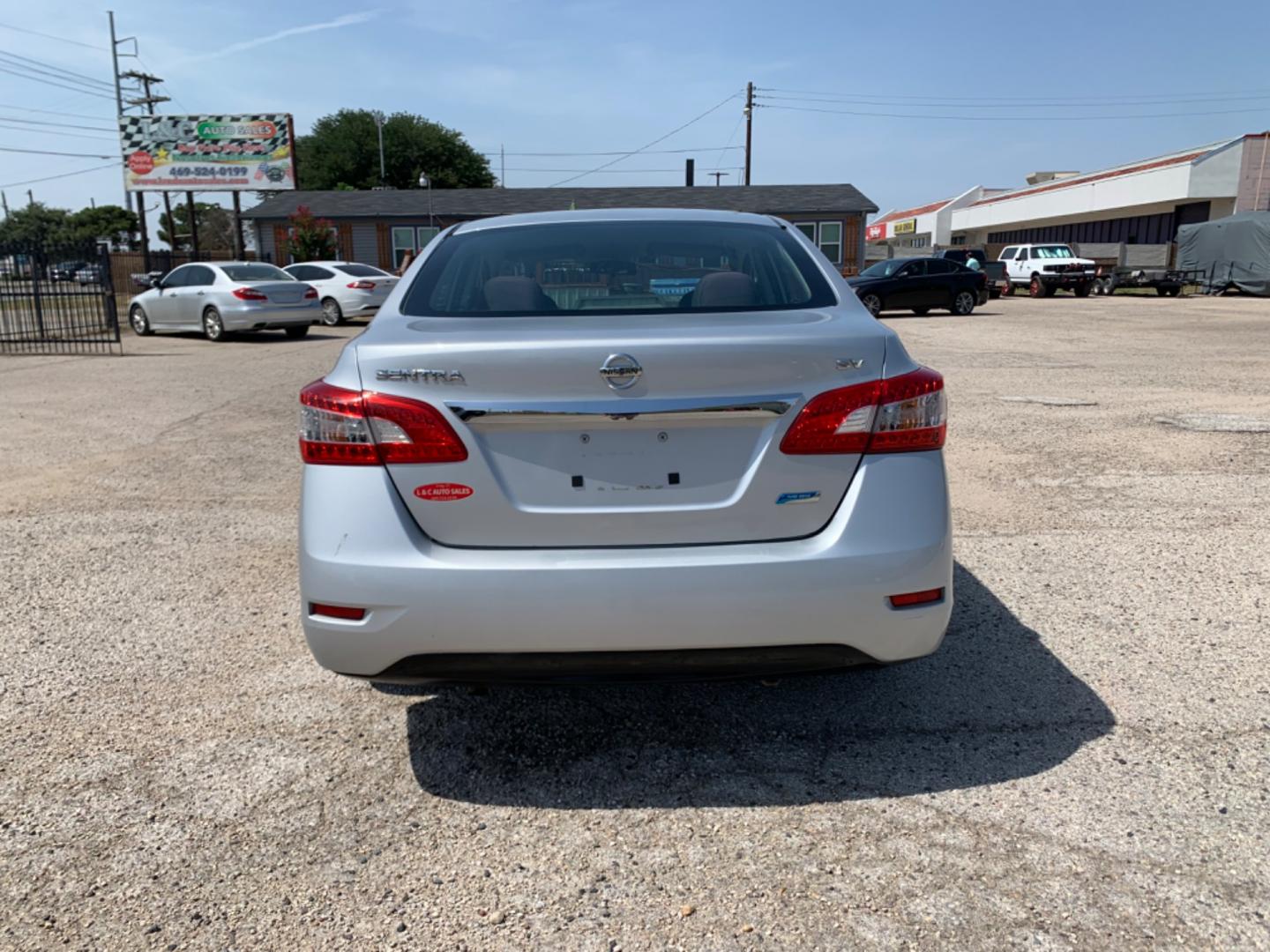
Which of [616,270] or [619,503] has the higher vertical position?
[616,270]

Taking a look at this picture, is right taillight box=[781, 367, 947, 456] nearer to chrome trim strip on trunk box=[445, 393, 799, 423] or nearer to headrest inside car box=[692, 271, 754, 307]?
chrome trim strip on trunk box=[445, 393, 799, 423]

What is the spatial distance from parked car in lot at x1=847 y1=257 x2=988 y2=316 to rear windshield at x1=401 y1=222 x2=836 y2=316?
23.1 metres

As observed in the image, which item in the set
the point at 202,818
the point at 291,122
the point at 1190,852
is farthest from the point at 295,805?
the point at 291,122

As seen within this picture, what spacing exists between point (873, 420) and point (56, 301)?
18.1m

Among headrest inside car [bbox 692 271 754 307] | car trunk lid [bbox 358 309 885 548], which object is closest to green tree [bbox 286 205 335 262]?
headrest inside car [bbox 692 271 754 307]

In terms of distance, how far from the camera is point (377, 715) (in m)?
3.50

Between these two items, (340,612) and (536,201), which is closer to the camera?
(340,612)

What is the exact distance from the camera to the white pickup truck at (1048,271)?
118 feet

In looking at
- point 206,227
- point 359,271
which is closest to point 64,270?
point 359,271

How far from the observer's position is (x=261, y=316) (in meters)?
19.2

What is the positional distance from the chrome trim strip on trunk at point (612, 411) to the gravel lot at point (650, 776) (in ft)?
3.66

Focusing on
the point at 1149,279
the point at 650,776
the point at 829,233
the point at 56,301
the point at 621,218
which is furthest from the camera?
the point at 829,233

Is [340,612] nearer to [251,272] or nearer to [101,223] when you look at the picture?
[251,272]

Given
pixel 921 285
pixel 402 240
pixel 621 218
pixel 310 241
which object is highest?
pixel 402 240
